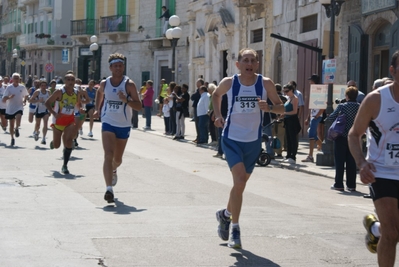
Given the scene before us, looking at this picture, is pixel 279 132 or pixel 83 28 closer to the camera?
pixel 279 132

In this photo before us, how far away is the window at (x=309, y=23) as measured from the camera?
25975mm

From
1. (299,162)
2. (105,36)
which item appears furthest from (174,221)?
(105,36)

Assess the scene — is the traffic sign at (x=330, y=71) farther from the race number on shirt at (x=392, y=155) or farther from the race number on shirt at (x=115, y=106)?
the race number on shirt at (x=392, y=155)

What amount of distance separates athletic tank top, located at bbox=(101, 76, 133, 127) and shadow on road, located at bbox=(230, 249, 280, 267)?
3.84 m

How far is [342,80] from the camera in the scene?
23.8 metres

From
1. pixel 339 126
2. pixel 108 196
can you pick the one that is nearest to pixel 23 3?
pixel 339 126

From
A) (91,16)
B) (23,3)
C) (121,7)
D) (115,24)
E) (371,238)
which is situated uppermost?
(23,3)

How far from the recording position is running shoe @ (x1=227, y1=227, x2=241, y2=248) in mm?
7938

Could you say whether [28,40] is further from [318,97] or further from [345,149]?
[345,149]

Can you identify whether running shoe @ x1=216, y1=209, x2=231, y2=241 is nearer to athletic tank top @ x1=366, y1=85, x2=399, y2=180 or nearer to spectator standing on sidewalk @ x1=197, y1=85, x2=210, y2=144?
athletic tank top @ x1=366, y1=85, x2=399, y2=180

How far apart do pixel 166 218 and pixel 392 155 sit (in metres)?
4.04

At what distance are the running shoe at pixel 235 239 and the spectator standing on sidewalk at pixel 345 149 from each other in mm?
5843

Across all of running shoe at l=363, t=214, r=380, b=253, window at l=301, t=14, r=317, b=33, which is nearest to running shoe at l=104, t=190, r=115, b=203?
running shoe at l=363, t=214, r=380, b=253

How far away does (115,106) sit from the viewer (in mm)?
11258
